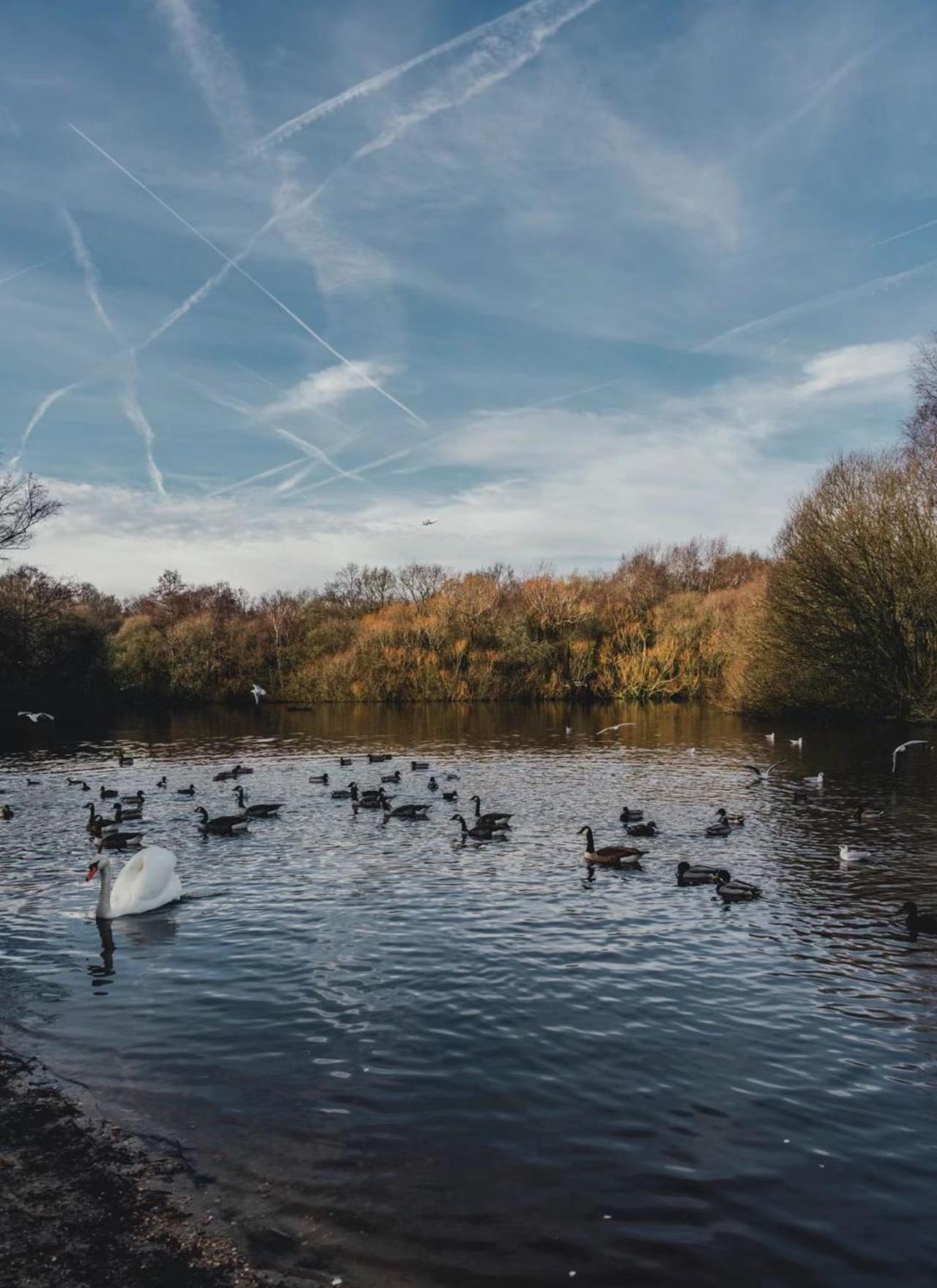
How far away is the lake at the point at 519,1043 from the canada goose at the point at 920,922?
0.96 ft

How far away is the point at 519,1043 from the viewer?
35.2 feet

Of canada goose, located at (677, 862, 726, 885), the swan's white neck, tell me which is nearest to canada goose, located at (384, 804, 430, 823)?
canada goose, located at (677, 862, 726, 885)

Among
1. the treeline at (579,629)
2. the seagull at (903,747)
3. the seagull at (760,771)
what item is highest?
the treeline at (579,629)

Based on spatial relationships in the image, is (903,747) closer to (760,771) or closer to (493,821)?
(760,771)

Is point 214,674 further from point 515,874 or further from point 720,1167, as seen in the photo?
point 720,1167

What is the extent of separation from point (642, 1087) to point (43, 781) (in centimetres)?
3258

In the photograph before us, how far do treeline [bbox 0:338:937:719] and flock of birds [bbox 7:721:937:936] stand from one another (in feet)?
41.7

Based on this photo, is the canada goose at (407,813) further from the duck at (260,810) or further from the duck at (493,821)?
the duck at (260,810)

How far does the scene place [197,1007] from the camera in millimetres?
11883

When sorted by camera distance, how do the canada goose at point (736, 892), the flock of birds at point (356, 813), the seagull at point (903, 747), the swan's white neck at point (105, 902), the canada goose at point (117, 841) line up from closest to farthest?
the swan's white neck at point (105, 902) → the flock of birds at point (356, 813) → the canada goose at point (736, 892) → the canada goose at point (117, 841) → the seagull at point (903, 747)

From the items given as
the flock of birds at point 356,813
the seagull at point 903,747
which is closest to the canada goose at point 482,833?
the flock of birds at point 356,813

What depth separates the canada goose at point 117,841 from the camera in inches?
870

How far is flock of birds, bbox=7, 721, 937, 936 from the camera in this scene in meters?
16.3

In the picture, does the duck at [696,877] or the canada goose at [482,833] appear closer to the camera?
the duck at [696,877]
